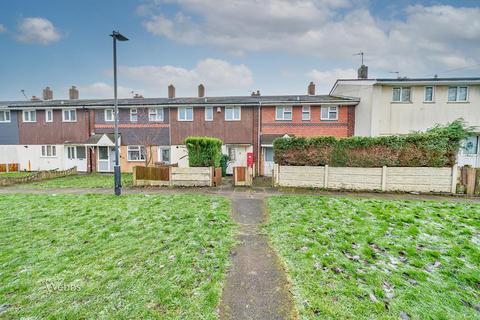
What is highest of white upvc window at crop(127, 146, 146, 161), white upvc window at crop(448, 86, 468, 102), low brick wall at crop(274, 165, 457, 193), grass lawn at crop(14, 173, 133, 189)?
white upvc window at crop(448, 86, 468, 102)

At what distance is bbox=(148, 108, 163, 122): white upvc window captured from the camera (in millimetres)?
19578

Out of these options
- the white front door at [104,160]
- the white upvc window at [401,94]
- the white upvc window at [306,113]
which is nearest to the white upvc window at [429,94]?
the white upvc window at [401,94]

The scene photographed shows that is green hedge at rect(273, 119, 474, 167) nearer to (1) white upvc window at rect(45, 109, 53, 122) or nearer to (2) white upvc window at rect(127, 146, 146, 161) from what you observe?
(2) white upvc window at rect(127, 146, 146, 161)

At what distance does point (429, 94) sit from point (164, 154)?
69.2 feet

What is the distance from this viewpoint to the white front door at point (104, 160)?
20.1 meters

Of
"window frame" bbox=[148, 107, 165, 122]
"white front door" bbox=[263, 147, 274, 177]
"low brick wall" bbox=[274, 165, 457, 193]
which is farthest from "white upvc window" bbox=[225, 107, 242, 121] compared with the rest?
"low brick wall" bbox=[274, 165, 457, 193]

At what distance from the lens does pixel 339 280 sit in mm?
3508

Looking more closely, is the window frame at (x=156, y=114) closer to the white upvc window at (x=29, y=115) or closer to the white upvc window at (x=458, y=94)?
the white upvc window at (x=29, y=115)

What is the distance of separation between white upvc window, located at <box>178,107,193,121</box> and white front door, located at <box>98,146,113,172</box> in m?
7.13

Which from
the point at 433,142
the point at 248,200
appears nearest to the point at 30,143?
the point at 248,200

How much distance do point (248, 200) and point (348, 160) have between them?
5.82m

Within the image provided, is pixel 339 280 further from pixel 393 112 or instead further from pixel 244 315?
pixel 393 112

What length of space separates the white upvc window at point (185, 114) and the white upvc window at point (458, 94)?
19.6m

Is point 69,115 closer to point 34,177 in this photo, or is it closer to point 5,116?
point 5,116
